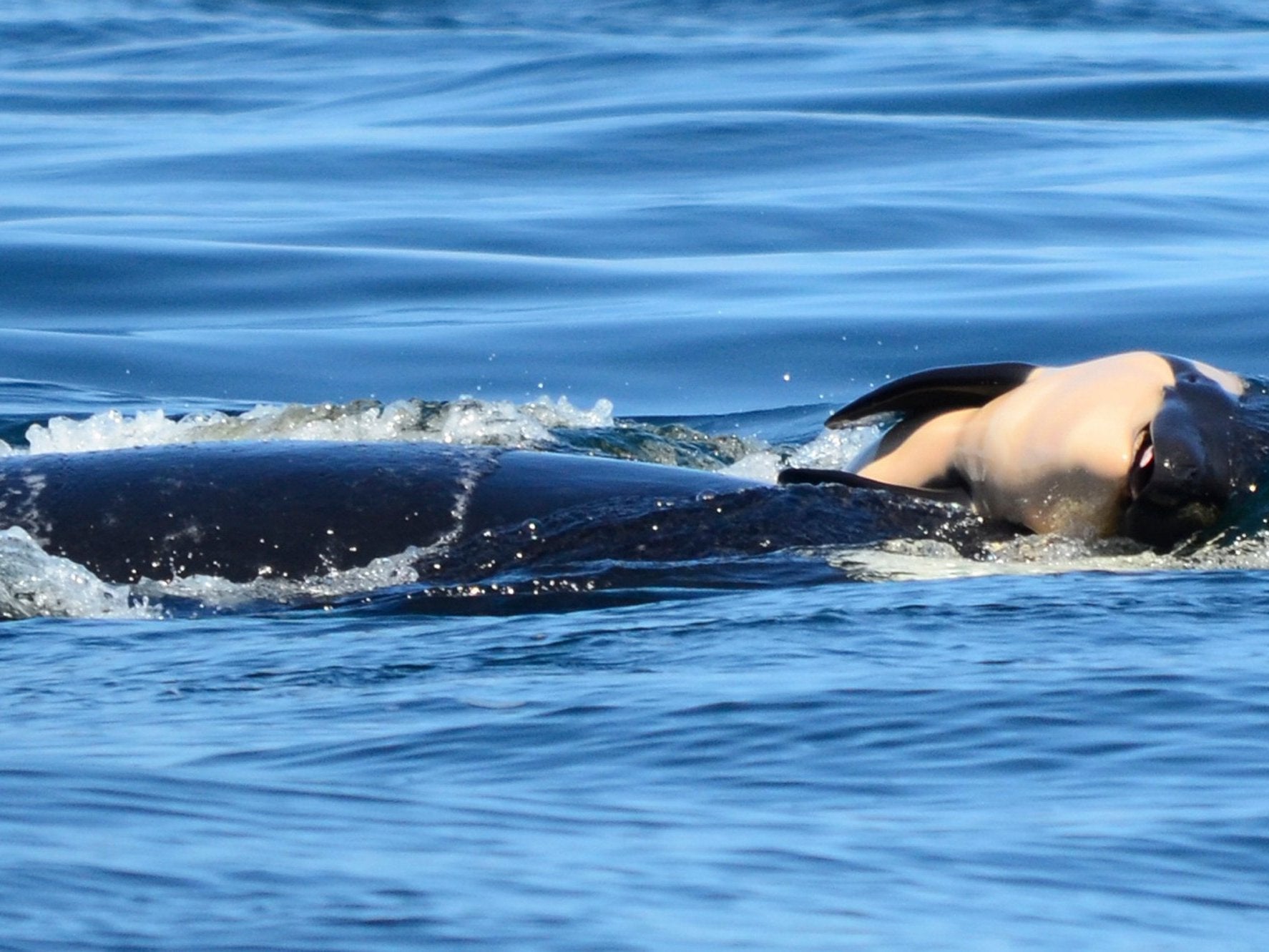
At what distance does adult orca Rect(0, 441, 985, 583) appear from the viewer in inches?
224

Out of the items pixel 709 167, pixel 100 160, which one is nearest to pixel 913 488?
pixel 709 167

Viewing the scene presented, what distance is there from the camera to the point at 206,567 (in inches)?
222

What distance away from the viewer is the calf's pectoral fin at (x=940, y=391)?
20.0 ft

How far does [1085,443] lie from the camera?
18.9 ft

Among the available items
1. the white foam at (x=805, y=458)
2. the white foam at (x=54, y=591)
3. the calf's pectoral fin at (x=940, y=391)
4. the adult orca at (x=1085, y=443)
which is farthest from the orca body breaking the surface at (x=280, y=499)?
the white foam at (x=805, y=458)

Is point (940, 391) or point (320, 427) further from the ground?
point (940, 391)

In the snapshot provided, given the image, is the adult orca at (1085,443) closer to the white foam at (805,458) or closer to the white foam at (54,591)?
the white foam at (805,458)

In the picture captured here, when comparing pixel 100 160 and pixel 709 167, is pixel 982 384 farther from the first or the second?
pixel 100 160

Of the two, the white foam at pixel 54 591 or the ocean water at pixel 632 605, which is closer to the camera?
the ocean water at pixel 632 605

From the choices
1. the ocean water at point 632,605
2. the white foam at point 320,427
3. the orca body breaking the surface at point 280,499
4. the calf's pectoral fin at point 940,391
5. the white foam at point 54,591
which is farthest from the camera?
the white foam at point 320,427

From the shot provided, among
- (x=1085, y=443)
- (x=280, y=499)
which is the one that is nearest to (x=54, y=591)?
(x=280, y=499)

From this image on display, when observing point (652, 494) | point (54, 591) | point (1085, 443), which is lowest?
point (54, 591)

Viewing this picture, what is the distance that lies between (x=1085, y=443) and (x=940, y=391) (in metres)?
0.50

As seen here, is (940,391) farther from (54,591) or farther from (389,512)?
(54,591)
